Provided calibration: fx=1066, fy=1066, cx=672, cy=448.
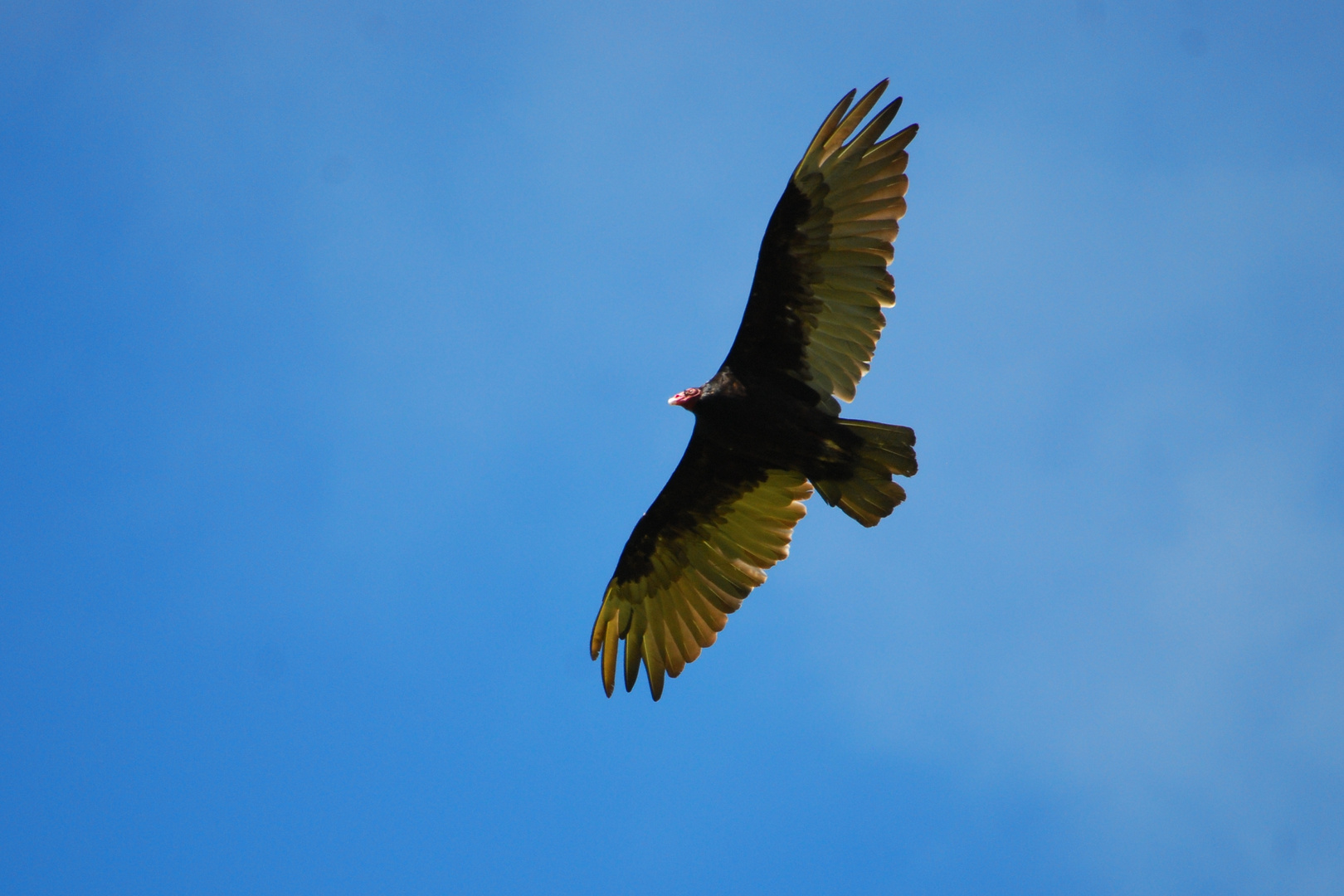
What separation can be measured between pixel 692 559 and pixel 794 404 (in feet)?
5.80

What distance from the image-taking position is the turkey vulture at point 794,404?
760 cm

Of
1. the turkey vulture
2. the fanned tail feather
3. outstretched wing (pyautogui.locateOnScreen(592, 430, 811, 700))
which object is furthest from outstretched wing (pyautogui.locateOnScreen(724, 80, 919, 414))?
outstretched wing (pyautogui.locateOnScreen(592, 430, 811, 700))

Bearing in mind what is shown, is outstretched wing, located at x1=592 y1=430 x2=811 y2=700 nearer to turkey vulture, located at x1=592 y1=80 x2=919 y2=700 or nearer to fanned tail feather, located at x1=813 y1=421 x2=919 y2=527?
turkey vulture, located at x1=592 y1=80 x2=919 y2=700

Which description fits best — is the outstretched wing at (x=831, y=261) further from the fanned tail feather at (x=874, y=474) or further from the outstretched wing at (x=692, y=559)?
the outstretched wing at (x=692, y=559)

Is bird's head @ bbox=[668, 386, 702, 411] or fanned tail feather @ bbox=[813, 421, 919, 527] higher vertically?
bird's head @ bbox=[668, 386, 702, 411]

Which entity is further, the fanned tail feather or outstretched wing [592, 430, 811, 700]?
outstretched wing [592, 430, 811, 700]

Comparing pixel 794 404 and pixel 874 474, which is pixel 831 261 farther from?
pixel 874 474

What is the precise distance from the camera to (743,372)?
796 centimetres

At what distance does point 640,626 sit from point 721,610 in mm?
692

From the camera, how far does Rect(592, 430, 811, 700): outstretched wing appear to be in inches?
338

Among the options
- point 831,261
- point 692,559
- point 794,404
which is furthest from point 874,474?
point 692,559

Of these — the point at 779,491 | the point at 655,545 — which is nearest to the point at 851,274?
the point at 779,491

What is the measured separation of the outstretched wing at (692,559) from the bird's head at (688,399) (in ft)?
1.80

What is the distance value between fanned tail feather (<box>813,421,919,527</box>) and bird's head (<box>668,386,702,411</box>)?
3.59ft
